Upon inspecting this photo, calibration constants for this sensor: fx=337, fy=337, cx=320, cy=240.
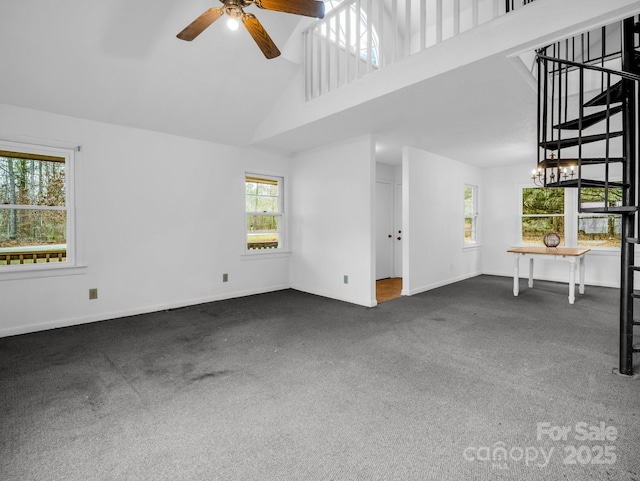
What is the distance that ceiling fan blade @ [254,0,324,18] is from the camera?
7.39 feet

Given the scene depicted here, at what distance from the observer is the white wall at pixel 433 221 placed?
17.1 ft

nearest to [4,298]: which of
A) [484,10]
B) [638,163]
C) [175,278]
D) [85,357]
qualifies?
[85,357]

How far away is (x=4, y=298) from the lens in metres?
3.40

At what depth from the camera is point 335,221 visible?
498cm

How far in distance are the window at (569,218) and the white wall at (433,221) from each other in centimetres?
113

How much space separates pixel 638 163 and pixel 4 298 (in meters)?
5.64

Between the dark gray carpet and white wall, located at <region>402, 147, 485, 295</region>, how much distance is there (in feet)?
5.55

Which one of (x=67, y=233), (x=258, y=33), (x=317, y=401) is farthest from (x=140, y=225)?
(x=317, y=401)

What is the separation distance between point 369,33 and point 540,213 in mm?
5349

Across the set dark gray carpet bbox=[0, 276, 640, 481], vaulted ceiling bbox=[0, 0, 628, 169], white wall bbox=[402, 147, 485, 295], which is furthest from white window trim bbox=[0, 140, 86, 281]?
white wall bbox=[402, 147, 485, 295]

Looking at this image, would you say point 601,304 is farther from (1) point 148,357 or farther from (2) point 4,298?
(2) point 4,298

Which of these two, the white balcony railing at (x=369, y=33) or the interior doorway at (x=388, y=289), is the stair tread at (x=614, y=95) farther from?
the interior doorway at (x=388, y=289)

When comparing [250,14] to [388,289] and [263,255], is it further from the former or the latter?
[388,289]

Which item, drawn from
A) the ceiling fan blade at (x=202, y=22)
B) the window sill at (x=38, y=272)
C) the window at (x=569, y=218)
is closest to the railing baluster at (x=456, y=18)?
the ceiling fan blade at (x=202, y=22)
